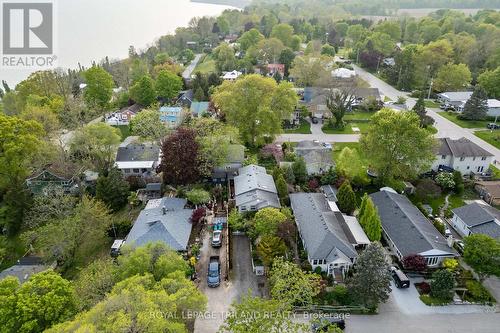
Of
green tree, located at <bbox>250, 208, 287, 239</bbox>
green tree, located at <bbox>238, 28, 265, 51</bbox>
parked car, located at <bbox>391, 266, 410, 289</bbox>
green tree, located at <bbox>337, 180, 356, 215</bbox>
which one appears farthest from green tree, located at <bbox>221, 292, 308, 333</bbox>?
green tree, located at <bbox>238, 28, 265, 51</bbox>

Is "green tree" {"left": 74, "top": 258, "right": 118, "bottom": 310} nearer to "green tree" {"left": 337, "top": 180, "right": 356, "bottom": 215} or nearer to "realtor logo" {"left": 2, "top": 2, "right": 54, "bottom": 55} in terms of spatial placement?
"green tree" {"left": 337, "top": 180, "right": 356, "bottom": 215}

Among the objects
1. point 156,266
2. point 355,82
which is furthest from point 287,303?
point 355,82

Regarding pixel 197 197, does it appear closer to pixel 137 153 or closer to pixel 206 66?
pixel 137 153

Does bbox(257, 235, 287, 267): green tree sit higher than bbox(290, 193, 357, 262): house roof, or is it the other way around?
bbox(290, 193, 357, 262): house roof

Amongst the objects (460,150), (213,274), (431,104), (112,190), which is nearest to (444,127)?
(431,104)

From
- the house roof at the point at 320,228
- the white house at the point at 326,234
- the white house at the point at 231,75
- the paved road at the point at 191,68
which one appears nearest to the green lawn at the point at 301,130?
the house roof at the point at 320,228

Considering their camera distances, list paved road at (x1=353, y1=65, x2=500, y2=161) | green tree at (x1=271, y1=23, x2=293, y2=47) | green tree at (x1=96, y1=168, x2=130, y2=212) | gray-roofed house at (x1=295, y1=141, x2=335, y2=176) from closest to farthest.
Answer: green tree at (x1=96, y1=168, x2=130, y2=212), gray-roofed house at (x1=295, y1=141, x2=335, y2=176), paved road at (x1=353, y1=65, x2=500, y2=161), green tree at (x1=271, y1=23, x2=293, y2=47)
